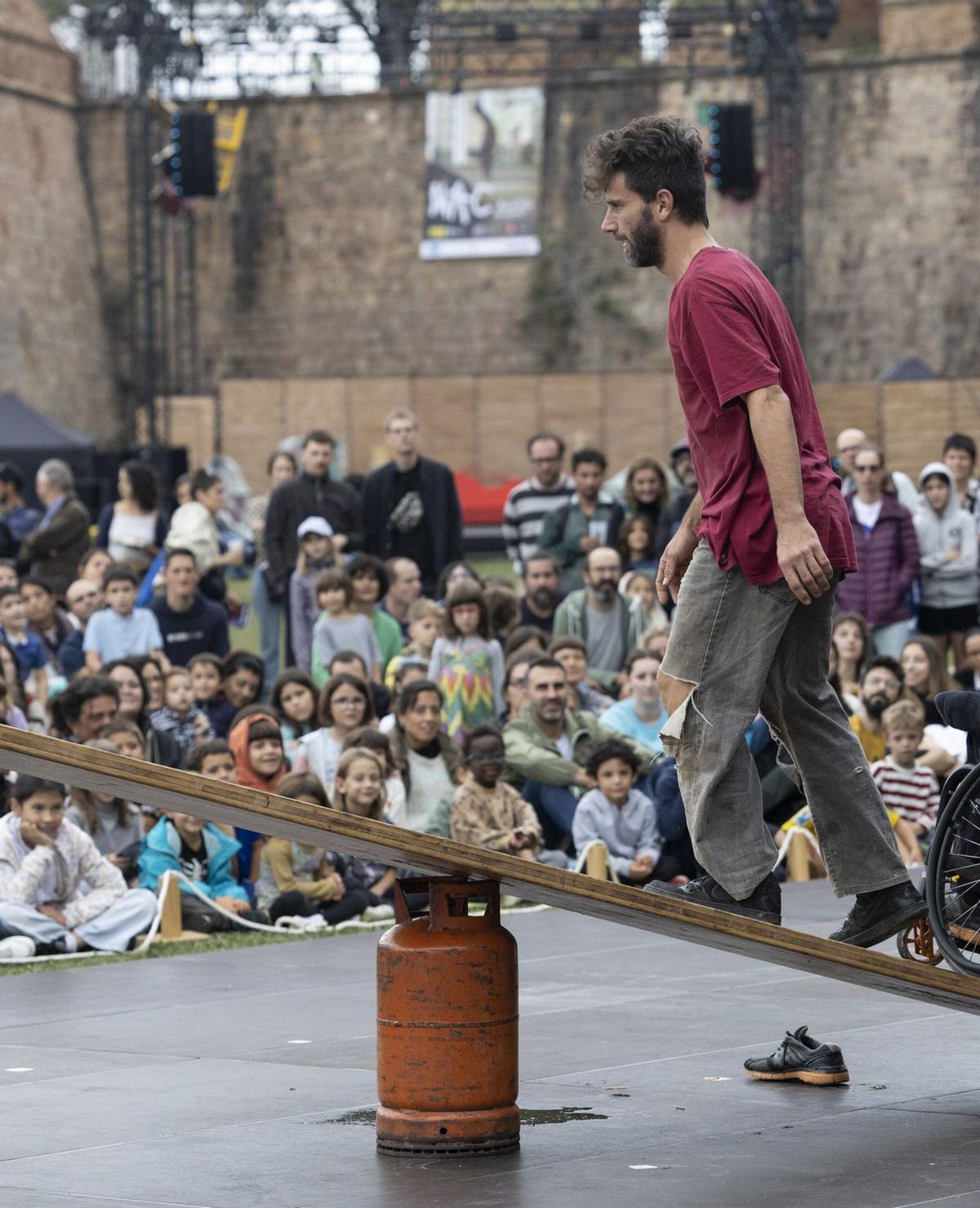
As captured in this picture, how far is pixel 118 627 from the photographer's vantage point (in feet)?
38.3

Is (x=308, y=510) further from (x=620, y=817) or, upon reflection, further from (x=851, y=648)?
(x=620, y=817)

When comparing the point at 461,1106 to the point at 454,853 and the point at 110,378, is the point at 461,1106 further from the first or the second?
the point at 110,378

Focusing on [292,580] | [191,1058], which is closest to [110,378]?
[292,580]

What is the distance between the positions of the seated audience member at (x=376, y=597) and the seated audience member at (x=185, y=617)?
83 centimetres

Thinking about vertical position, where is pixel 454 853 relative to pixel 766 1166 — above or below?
above

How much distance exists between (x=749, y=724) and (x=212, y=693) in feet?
22.2

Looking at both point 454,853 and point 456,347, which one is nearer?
point 454,853

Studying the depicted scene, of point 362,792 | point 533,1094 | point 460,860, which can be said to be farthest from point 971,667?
point 460,860

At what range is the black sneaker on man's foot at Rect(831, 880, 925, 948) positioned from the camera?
4.76 m

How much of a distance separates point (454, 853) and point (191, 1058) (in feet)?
6.33

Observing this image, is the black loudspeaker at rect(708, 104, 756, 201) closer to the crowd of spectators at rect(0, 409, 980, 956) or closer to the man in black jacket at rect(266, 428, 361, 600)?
the crowd of spectators at rect(0, 409, 980, 956)

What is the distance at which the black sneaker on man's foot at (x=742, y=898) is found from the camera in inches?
184

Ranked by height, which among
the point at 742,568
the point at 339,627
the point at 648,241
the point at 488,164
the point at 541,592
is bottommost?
the point at 339,627

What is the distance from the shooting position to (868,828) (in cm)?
473
